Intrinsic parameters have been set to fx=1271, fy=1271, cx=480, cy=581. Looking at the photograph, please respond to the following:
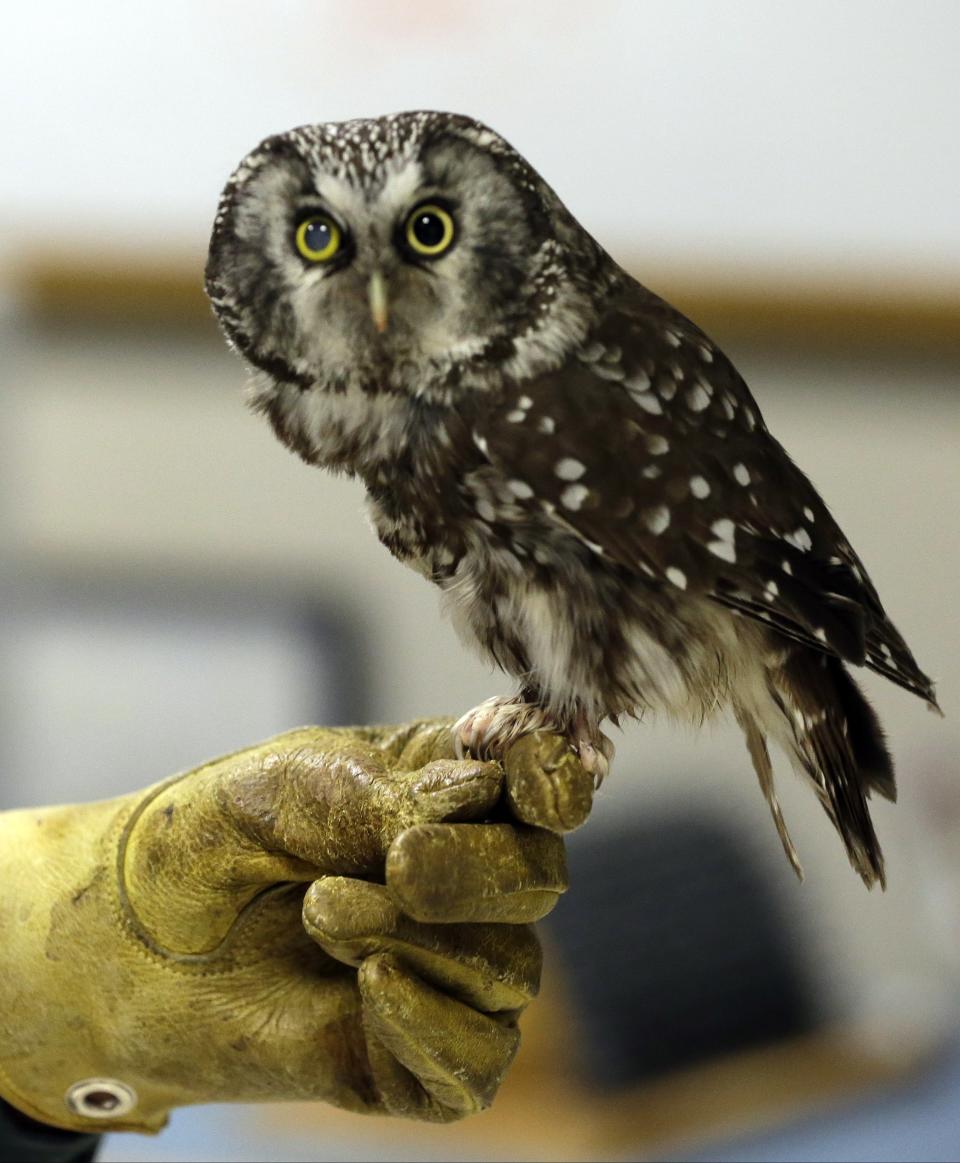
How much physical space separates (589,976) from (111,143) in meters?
2.01

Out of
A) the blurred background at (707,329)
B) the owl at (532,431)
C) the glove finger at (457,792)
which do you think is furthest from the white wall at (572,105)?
the glove finger at (457,792)

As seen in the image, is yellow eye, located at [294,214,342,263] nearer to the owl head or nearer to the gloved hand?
the owl head

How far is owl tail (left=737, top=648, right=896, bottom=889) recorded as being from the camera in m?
1.09

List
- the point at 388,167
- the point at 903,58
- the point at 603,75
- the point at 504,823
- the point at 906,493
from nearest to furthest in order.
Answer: the point at 388,167 < the point at 504,823 < the point at 903,58 < the point at 603,75 < the point at 906,493

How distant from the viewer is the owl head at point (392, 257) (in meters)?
0.92

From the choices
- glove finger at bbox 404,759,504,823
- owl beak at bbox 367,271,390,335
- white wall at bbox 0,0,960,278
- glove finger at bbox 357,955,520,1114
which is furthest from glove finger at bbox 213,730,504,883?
white wall at bbox 0,0,960,278

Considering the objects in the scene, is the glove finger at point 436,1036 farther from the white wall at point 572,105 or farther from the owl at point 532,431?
the white wall at point 572,105

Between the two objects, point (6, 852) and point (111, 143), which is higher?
point (111, 143)

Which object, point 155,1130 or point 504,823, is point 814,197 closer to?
point 504,823

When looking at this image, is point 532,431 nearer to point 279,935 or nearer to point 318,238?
point 318,238

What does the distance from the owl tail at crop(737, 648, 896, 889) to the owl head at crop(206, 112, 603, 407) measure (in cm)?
36

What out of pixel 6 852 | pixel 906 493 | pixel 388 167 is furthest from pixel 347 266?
pixel 906 493

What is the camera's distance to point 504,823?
Answer: 41.8 inches

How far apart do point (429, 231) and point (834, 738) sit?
55cm
